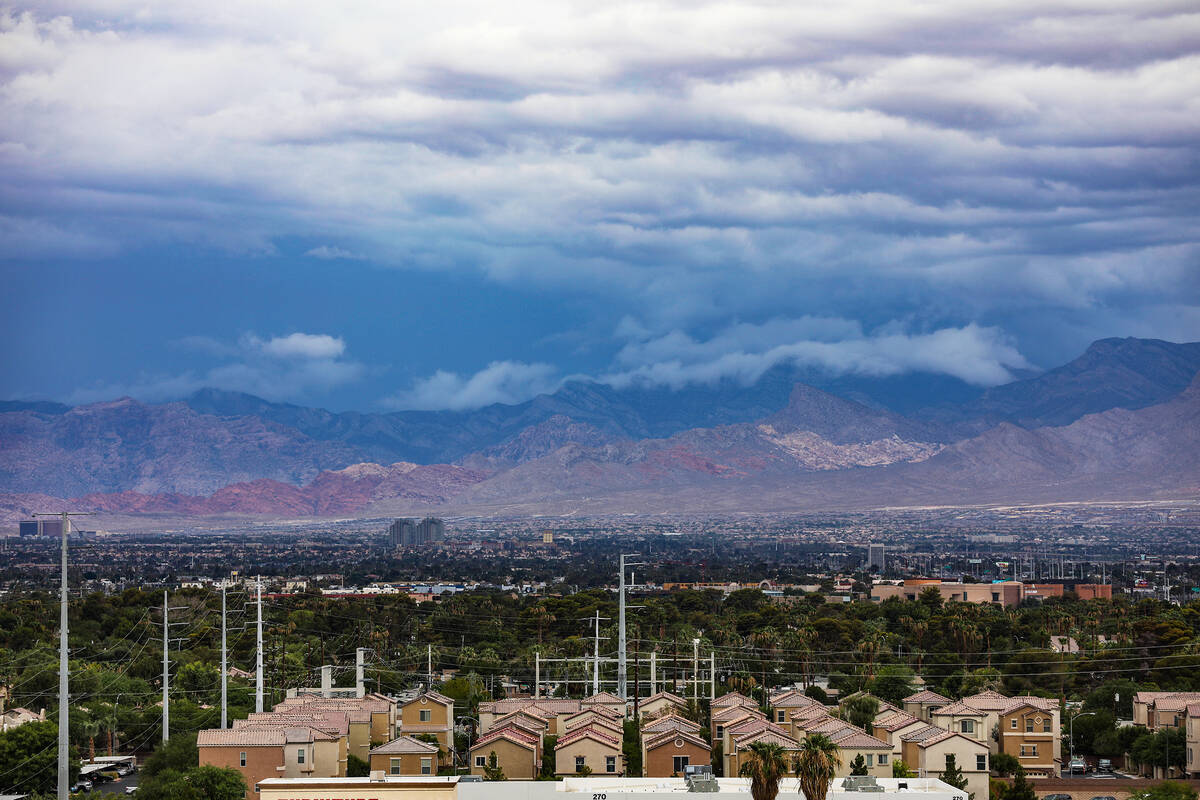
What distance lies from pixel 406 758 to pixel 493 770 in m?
4.10

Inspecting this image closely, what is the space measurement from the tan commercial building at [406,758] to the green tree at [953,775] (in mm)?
20107

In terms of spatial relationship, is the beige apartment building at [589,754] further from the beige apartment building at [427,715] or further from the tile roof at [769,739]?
the beige apartment building at [427,715]

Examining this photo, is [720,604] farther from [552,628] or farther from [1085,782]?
[1085,782]

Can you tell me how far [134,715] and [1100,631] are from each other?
72.5 metres

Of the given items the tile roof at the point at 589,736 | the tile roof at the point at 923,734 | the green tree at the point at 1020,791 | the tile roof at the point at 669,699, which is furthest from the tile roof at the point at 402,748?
the green tree at the point at 1020,791

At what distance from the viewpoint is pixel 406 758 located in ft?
222

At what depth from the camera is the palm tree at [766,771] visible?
53438 mm

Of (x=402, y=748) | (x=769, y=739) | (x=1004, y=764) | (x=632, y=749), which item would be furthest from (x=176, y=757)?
(x=1004, y=764)

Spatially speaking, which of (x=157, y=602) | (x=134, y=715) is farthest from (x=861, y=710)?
(x=157, y=602)

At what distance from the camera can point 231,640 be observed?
11294 cm

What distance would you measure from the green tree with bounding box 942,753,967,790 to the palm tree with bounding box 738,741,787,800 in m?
14.5

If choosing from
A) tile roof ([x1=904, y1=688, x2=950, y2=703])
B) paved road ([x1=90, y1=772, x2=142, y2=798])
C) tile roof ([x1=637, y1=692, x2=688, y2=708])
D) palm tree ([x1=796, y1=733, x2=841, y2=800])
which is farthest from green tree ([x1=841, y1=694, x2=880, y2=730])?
paved road ([x1=90, y1=772, x2=142, y2=798])

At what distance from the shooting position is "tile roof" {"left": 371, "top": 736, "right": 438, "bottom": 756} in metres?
66.9

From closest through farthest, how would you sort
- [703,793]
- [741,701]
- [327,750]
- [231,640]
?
[703,793] < [327,750] < [741,701] < [231,640]
